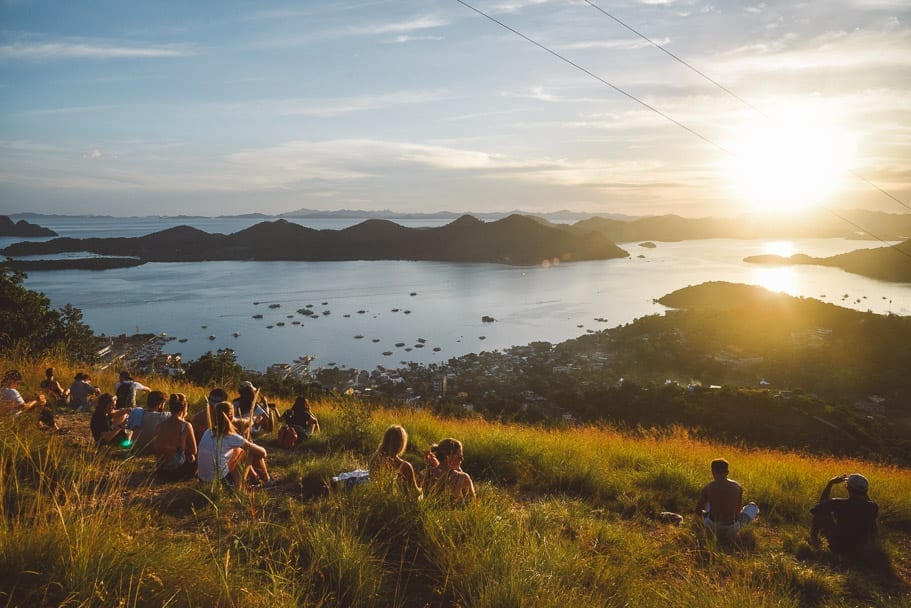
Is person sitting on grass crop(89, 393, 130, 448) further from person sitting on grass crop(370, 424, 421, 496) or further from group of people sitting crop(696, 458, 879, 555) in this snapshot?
group of people sitting crop(696, 458, 879, 555)

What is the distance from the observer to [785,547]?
512cm

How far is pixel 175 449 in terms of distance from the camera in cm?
531

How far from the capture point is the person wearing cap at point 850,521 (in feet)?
16.4

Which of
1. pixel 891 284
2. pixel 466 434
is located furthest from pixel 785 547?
pixel 891 284

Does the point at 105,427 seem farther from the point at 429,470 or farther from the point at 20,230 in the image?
the point at 20,230

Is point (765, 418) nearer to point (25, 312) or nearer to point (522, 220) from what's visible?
point (25, 312)

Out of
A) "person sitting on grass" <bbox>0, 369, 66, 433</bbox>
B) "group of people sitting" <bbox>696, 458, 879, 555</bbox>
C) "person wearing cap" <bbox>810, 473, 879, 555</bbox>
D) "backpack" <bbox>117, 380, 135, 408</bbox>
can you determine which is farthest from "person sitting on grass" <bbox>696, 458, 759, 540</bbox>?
"backpack" <bbox>117, 380, 135, 408</bbox>

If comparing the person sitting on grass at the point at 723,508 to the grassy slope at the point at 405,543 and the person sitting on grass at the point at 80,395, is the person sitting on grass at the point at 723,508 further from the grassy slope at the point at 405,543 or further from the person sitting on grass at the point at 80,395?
the person sitting on grass at the point at 80,395

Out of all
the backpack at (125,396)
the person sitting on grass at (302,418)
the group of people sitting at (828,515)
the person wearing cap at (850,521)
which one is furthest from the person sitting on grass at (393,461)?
the backpack at (125,396)

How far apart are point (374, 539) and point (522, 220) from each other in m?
155

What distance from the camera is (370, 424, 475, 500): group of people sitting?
4.36 metres

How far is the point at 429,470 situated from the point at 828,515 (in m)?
4.21

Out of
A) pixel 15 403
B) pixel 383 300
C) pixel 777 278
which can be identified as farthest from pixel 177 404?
pixel 777 278

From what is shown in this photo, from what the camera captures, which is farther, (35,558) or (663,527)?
(663,527)
